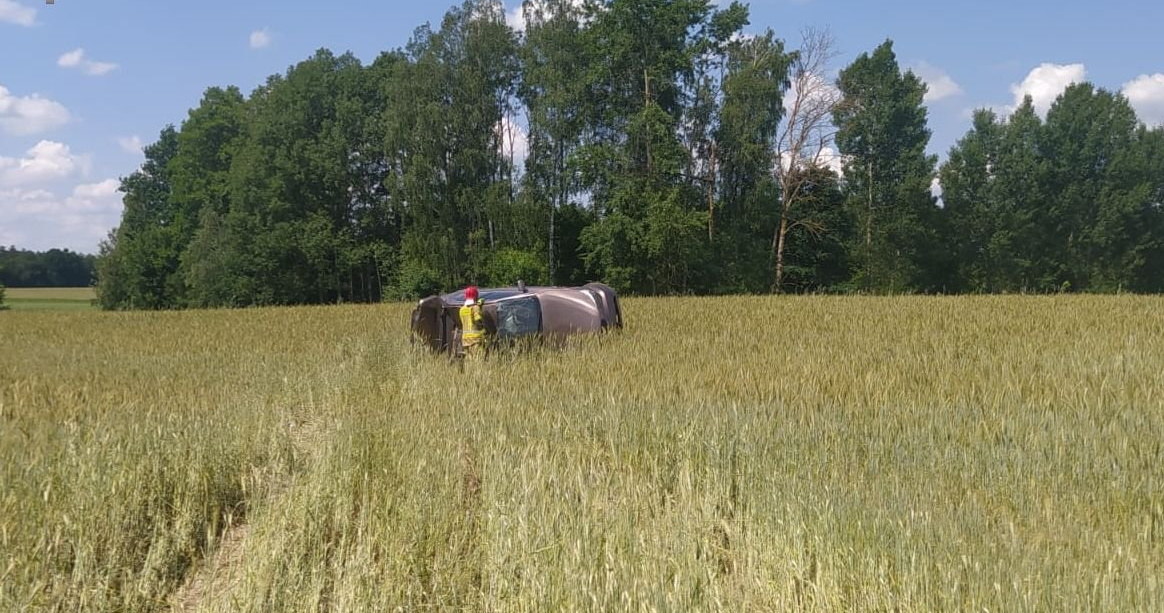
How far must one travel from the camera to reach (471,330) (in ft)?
32.4

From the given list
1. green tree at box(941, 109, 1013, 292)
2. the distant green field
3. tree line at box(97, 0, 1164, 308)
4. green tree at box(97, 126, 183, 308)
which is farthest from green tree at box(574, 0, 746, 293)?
the distant green field

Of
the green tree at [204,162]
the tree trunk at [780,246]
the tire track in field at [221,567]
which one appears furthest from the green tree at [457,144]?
the tire track in field at [221,567]

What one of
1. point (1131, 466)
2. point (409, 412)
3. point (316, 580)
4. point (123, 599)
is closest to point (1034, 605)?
point (1131, 466)

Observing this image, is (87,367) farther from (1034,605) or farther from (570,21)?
(570,21)

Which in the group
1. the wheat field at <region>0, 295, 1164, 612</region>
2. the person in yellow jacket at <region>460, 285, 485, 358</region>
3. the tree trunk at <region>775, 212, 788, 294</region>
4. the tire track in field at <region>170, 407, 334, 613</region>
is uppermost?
the tree trunk at <region>775, 212, 788, 294</region>

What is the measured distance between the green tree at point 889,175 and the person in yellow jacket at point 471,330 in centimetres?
3393

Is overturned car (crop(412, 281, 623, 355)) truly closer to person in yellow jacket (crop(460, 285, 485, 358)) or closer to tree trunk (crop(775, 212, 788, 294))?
person in yellow jacket (crop(460, 285, 485, 358))

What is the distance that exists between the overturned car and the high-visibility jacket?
21.9 inches

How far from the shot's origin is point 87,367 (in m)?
10.9

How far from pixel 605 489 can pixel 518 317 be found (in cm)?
687

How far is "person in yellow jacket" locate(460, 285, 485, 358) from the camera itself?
986cm

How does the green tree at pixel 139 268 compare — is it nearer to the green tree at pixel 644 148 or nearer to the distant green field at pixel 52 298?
the distant green field at pixel 52 298

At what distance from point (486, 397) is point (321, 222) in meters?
37.4

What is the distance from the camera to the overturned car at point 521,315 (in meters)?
11.0
